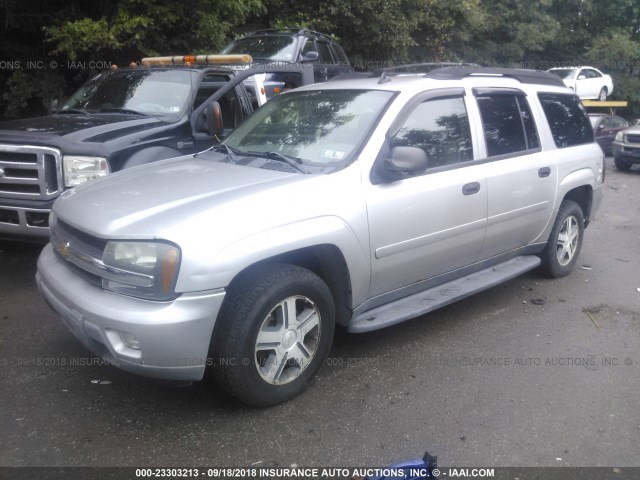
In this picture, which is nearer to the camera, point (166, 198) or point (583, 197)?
point (166, 198)

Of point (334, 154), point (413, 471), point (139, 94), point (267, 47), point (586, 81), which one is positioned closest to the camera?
point (413, 471)

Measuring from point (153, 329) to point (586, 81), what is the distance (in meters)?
23.3

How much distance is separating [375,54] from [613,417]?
46.3ft

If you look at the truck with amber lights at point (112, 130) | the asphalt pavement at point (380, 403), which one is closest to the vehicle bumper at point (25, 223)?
the truck with amber lights at point (112, 130)

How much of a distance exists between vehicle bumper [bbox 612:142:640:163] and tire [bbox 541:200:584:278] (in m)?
9.71

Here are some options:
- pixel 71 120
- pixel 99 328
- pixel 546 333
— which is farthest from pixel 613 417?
pixel 71 120

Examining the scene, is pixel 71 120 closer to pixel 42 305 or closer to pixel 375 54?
pixel 42 305

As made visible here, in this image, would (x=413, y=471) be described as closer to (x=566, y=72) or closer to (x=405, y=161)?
(x=405, y=161)

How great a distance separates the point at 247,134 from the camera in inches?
186

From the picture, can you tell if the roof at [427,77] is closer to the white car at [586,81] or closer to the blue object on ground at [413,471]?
the blue object on ground at [413,471]

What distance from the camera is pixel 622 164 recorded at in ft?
48.9

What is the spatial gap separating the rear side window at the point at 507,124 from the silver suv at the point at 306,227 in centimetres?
2

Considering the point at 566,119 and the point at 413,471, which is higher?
the point at 566,119

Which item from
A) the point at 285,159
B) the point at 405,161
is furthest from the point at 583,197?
the point at 285,159
